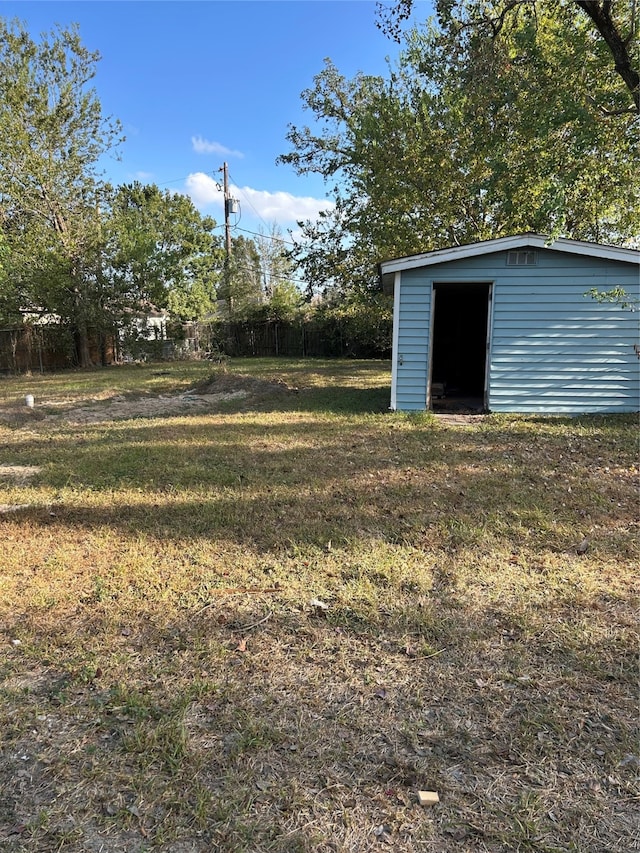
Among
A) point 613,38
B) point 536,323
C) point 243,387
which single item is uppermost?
point 613,38

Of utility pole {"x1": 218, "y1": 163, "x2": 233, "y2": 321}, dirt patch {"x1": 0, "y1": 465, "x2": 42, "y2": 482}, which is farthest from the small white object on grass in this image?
utility pole {"x1": 218, "y1": 163, "x2": 233, "y2": 321}

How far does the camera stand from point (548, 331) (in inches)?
311

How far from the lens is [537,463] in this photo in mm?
5312

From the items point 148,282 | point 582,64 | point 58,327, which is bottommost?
point 58,327

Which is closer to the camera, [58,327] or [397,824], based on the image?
[397,824]

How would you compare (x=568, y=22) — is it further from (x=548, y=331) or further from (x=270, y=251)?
(x=270, y=251)

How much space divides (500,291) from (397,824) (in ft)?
25.0

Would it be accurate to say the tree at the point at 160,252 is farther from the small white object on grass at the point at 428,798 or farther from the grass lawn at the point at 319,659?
the small white object on grass at the point at 428,798

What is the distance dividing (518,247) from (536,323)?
46.5 inches

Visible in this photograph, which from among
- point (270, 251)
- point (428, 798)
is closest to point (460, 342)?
point (428, 798)

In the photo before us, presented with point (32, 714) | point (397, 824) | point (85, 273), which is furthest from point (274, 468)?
point (85, 273)

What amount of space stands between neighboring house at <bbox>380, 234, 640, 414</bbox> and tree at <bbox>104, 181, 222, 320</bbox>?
13.0 metres

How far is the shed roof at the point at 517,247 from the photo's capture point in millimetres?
7395

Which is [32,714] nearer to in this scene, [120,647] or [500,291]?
[120,647]
